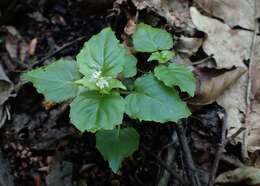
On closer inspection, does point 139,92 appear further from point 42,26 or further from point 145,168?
point 42,26

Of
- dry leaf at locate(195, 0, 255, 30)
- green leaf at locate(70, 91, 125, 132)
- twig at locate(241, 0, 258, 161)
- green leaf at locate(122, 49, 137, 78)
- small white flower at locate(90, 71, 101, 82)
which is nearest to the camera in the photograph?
green leaf at locate(70, 91, 125, 132)

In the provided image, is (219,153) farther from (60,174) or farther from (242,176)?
(60,174)

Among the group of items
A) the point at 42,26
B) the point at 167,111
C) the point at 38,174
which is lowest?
the point at 38,174

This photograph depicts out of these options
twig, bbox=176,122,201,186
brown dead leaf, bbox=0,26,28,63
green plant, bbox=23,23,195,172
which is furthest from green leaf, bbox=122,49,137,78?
brown dead leaf, bbox=0,26,28,63

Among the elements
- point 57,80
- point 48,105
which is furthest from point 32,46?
point 57,80

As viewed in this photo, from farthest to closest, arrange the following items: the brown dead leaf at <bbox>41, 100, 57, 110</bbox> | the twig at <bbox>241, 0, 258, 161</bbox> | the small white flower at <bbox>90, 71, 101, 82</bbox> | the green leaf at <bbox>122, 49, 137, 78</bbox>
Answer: the brown dead leaf at <bbox>41, 100, 57, 110</bbox>
the twig at <bbox>241, 0, 258, 161</bbox>
the green leaf at <bbox>122, 49, 137, 78</bbox>
the small white flower at <bbox>90, 71, 101, 82</bbox>

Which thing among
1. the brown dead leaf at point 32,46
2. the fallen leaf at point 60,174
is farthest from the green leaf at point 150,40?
the brown dead leaf at point 32,46

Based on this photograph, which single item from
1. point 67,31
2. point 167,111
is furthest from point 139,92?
point 67,31

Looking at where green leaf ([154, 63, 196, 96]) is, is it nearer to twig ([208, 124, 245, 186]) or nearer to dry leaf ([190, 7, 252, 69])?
twig ([208, 124, 245, 186])
